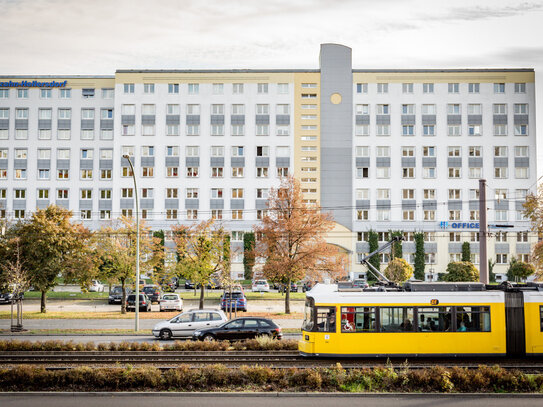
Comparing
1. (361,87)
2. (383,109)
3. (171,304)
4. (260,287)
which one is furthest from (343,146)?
(171,304)

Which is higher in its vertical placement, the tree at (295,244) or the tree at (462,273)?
Result: the tree at (295,244)

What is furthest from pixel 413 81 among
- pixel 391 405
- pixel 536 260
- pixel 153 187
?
pixel 391 405

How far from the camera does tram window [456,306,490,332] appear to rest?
69.9ft

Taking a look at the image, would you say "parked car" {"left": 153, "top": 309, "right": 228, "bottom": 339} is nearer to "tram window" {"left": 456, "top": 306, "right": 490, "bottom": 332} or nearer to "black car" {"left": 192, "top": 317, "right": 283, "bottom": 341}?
"black car" {"left": 192, "top": 317, "right": 283, "bottom": 341}

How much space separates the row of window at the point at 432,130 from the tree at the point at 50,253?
46.3m

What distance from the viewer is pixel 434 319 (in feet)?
70.0

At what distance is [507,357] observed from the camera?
21484 mm

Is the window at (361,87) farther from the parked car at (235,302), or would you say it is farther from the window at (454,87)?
the parked car at (235,302)

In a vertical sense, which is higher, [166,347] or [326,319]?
[326,319]

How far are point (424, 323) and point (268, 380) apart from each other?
7093mm

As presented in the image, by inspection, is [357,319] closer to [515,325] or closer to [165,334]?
[515,325]

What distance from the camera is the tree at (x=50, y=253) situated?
1657 inches

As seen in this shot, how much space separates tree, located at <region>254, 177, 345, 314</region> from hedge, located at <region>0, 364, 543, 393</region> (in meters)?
23.2

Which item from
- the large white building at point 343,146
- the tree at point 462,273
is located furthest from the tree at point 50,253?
the large white building at point 343,146
